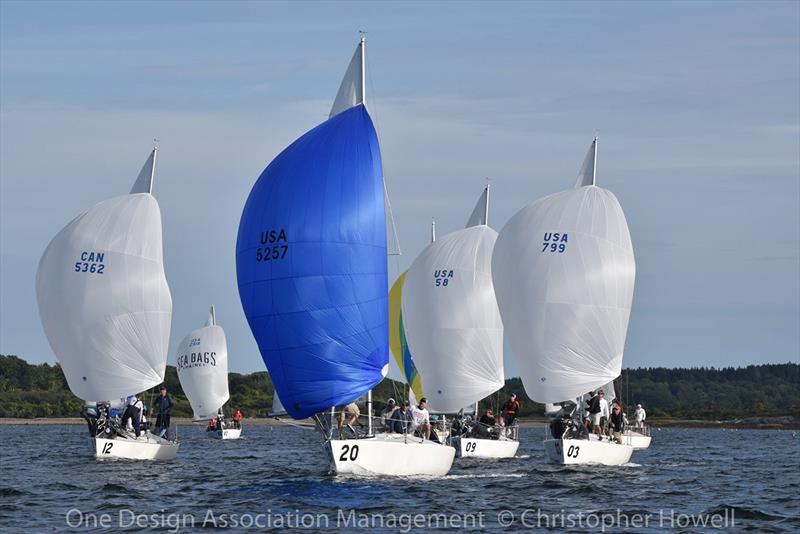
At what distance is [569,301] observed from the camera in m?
40.7

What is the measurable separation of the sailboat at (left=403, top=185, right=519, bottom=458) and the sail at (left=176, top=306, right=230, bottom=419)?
26262mm

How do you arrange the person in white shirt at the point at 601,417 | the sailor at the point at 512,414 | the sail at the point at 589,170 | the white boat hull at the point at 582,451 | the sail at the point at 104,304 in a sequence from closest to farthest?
the white boat hull at the point at 582,451
the person in white shirt at the point at 601,417
the sail at the point at 104,304
the sail at the point at 589,170
the sailor at the point at 512,414

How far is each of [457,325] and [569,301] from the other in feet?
32.2

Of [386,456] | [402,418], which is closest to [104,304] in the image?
[402,418]

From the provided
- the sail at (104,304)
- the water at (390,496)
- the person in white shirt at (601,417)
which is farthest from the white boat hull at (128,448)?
the person in white shirt at (601,417)

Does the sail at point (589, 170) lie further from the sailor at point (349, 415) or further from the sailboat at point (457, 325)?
the sailor at point (349, 415)

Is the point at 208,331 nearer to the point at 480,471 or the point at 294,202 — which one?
the point at 480,471

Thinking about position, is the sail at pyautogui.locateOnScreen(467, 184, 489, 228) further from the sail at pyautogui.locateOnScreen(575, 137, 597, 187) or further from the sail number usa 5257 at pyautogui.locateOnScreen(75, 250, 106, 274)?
the sail number usa 5257 at pyautogui.locateOnScreen(75, 250, 106, 274)

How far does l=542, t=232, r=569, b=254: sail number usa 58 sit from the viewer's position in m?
41.3

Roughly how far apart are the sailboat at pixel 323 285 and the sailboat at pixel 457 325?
53.5 feet

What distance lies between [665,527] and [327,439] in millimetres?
9066

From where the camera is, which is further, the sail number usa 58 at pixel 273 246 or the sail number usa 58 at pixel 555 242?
the sail number usa 58 at pixel 555 242

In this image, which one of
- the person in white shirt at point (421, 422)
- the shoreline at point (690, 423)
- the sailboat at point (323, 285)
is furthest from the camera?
the shoreline at point (690, 423)

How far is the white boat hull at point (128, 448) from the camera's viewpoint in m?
40.6
